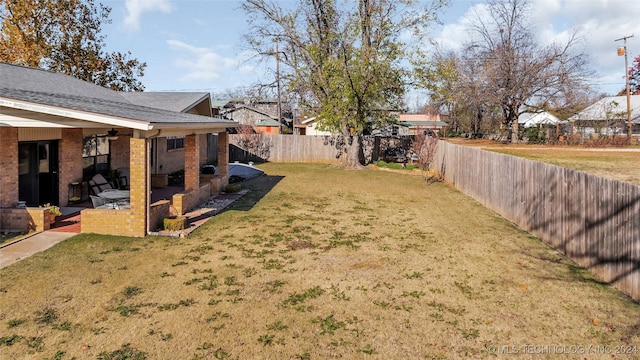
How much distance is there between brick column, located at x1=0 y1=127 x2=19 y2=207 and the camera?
9711mm

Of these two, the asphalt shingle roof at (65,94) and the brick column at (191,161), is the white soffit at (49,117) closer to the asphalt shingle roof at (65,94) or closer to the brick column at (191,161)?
the asphalt shingle roof at (65,94)

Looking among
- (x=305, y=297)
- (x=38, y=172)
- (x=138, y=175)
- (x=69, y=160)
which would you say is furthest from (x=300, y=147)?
(x=305, y=297)

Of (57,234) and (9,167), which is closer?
(57,234)

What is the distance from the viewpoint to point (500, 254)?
880cm

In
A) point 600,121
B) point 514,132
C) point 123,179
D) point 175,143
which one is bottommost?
point 123,179

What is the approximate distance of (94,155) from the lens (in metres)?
14.1

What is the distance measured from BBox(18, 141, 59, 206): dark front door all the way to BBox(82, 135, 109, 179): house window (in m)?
1.36

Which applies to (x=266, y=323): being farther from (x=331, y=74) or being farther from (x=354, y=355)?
(x=331, y=74)

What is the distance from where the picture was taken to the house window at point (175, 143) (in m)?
20.1

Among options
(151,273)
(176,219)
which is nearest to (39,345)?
(151,273)

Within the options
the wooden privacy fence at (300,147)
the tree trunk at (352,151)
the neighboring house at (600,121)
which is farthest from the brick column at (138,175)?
the neighboring house at (600,121)

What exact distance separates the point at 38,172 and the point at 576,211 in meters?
13.3

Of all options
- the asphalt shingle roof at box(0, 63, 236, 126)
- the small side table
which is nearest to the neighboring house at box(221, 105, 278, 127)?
the asphalt shingle roof at box(0, 63, 236, 126)

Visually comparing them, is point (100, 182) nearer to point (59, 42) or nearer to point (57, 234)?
point (57, 234)
